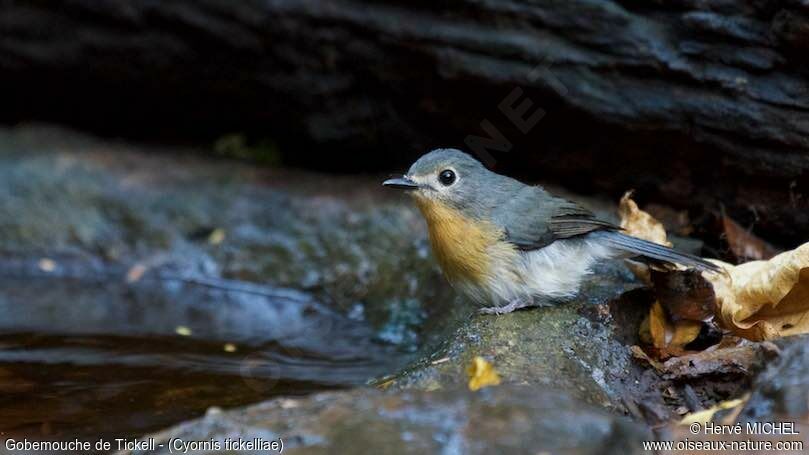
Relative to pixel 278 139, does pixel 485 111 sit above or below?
below

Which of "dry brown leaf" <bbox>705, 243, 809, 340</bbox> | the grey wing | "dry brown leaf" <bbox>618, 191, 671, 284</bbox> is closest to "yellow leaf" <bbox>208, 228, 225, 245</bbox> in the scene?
the grey wing

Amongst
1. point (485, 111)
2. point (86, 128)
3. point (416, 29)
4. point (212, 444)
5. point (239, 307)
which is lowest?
point (212, 444)

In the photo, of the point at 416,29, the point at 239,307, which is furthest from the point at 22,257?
the point at 416,29

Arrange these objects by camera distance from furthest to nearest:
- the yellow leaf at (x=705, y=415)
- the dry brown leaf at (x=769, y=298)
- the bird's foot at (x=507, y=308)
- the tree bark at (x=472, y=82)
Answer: the tree bark at (x=472, y=82) < the bird's foot at (x=507, y=308) < the dry brown leaf at (x=769, y=298) < the yellow leaf at (x=705, y=415)

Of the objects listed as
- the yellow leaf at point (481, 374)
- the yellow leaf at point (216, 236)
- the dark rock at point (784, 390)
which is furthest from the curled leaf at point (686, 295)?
the yellow leaf at point (216, 236)

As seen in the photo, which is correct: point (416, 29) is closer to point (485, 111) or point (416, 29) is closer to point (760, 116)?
point (485, 111)

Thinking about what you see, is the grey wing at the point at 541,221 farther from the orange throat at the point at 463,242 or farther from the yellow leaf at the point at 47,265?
the yellow leaf at the point at 47,265
